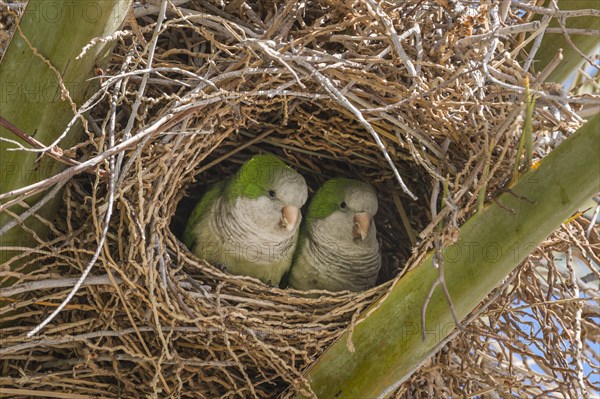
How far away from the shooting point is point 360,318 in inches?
104

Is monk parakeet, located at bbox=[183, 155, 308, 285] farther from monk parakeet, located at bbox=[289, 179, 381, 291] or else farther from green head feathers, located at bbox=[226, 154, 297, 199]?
monk parakeet, located at bbox=[289, 179, 381, 291]

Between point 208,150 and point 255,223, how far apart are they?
1.55 feet

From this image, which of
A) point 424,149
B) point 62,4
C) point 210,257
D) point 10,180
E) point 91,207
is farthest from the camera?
point 210,257

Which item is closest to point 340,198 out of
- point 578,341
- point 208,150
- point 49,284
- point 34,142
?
point 208,150

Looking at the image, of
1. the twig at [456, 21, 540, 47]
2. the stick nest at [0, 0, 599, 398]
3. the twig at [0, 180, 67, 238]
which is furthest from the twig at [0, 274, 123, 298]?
the twig at [456, 21, 540, 47]

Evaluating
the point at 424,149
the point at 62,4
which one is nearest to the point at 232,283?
the point at 424,149

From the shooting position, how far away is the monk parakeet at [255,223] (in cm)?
329

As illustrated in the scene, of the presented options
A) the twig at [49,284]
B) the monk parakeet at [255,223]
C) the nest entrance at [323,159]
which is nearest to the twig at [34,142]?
the twig at [49,284]

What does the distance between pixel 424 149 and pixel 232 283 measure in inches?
36.3

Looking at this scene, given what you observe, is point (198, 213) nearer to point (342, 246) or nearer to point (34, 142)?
point (342, 246)

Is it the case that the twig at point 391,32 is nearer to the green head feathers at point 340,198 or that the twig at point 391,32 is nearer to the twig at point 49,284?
the green head feathers at point 340,198

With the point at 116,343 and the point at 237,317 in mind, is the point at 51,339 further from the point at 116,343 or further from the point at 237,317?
the point at 237,317

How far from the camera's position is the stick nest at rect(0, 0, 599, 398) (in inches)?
99.7

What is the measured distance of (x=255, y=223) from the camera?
10.8ft
